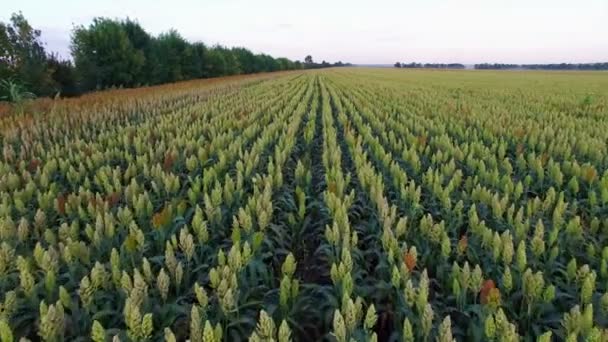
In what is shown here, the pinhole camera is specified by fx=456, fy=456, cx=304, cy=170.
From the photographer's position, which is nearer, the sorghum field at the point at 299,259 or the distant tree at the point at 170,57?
the sorghum field at the point at 299,259

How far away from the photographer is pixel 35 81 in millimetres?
17016

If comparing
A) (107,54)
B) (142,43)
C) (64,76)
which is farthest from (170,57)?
(64,76)

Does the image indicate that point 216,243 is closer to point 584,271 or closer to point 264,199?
point 264,199

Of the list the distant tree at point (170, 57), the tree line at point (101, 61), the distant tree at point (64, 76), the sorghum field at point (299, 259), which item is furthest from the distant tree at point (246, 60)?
the sorghum field at point (299, 259)

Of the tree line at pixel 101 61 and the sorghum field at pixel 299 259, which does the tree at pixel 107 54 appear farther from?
the sorghum field at pixel 299 259

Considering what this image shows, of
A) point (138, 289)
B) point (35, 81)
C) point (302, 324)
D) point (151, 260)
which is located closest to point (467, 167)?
point (302, 324)

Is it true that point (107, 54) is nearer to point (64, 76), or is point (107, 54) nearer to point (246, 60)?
point (64, 76)

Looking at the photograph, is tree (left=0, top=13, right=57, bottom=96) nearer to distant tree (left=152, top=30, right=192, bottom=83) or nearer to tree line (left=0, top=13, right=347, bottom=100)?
tree line (left=0, top=13, right=347, bottom=100)

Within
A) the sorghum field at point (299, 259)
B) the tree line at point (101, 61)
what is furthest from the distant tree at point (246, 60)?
the sorghum field at point (299, 259)

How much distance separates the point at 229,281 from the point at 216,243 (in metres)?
1.31

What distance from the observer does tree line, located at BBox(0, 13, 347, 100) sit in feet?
56.3

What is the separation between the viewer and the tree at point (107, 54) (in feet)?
78.9

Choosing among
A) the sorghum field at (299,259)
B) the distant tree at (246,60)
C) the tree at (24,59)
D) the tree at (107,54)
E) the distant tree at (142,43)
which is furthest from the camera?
the distant tree at (246,60)

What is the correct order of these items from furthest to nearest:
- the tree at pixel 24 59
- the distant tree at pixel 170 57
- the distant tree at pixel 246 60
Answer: the distant tree at pixel 246 60, the distant tree at pixel 170 57, the tree at pixel 24 59
